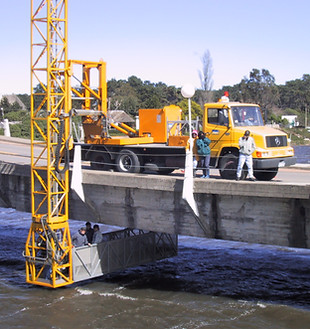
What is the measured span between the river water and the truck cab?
355 cm

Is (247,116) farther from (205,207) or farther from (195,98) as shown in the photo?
(195,98)

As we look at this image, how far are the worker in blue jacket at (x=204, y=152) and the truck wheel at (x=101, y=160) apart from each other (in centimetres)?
387

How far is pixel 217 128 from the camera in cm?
1681

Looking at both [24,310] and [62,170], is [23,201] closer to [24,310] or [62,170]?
[62,170]

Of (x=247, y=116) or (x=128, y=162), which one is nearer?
(x=247, y=116)

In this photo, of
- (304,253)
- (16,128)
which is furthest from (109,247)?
(16,128)

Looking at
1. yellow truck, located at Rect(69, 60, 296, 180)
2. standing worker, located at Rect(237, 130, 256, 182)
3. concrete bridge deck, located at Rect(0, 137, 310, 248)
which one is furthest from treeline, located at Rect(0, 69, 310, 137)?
standing worker, located at Rect(237, 130, 256, 182)

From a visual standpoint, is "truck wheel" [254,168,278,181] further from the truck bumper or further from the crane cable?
the crane cable

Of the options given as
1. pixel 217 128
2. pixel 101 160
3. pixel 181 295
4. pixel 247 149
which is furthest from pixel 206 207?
pixel 101 160

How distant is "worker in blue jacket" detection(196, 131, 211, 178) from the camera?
51.1ft

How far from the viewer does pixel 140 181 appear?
14.8 m

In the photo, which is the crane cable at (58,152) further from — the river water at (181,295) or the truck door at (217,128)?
Result: the truck door at (217,128)

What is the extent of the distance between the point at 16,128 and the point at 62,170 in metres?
32.8

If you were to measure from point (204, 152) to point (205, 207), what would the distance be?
2.13 metres
